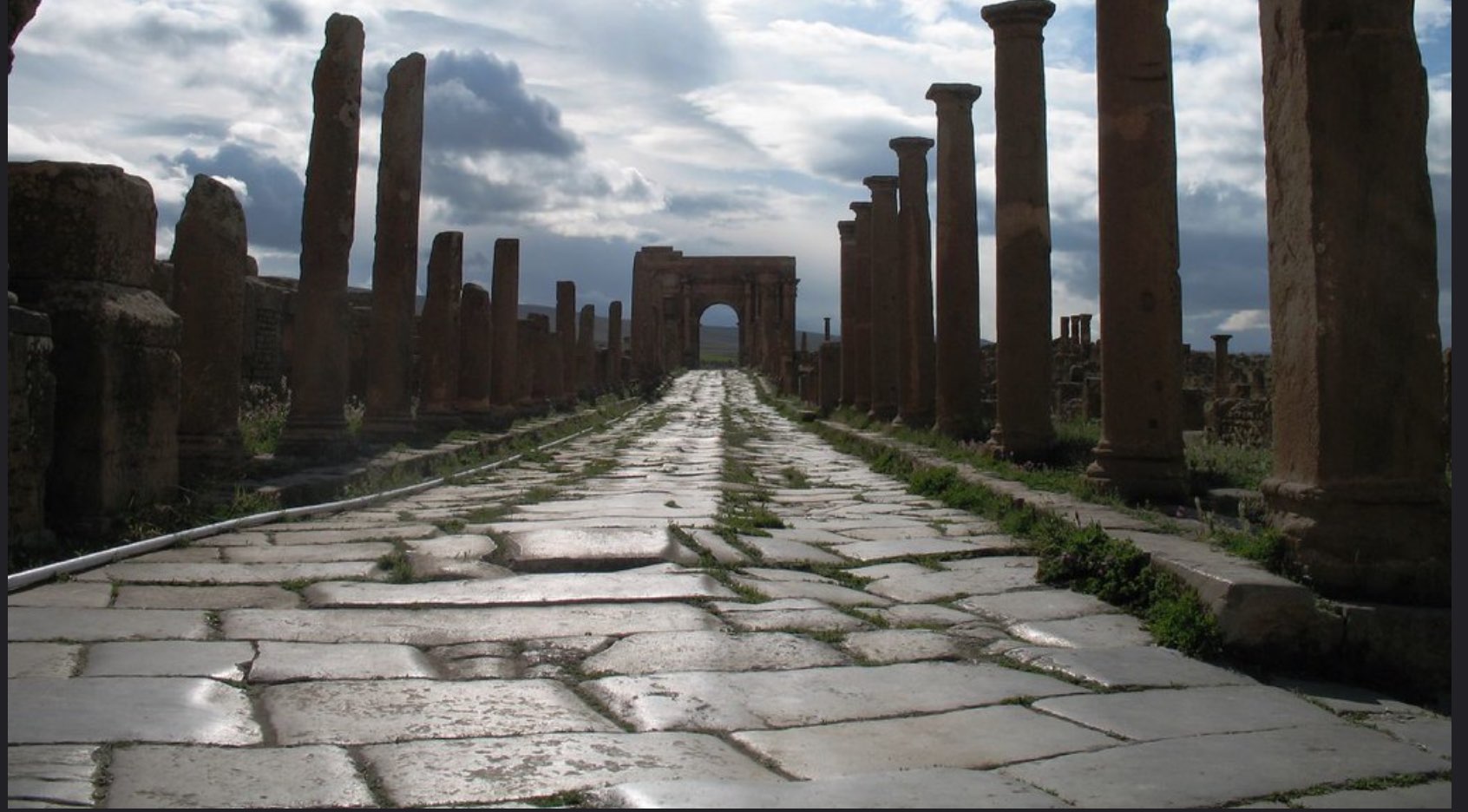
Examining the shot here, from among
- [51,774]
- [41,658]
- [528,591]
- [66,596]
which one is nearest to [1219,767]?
[51,774]

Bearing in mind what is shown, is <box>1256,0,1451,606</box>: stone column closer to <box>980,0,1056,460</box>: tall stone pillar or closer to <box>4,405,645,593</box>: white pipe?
<box>4,405,645,593</box>: white pipe

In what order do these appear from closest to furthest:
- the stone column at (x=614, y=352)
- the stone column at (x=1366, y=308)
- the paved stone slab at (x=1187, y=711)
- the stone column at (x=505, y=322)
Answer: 1. the paved stone slab at (x=1187, y=711)
2. the stone column at (x=1366, y=308)
3. the stone column at (x=505, y=322)
4. the stone column at (x=614, y=352)

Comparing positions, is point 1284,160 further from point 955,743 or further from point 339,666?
point 339,666

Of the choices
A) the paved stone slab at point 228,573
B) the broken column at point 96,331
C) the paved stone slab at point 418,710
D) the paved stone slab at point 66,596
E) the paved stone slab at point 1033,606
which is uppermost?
the broken column at point 96,331

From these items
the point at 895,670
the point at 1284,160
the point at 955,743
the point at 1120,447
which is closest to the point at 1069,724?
the point at 955,743

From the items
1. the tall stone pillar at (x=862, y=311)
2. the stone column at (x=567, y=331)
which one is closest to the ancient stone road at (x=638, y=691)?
the tall stone pillar at (x=862, y=311)

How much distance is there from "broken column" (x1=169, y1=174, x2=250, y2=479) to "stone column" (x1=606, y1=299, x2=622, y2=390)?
25.1 m

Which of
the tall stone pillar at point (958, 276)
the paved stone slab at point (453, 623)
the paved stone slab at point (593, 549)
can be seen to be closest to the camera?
the paved stone slab at point (453, 623)

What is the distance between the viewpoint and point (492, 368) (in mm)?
18969

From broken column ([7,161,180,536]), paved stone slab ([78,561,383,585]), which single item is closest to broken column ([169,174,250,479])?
broken column ([7,161,180,536])

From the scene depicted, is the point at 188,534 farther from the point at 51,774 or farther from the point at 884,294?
the point at 884,294

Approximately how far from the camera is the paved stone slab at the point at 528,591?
499 centimetres

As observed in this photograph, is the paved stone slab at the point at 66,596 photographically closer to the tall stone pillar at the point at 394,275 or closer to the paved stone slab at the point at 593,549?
the paved stone slab at the point at 593,549

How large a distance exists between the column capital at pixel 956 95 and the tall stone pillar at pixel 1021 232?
115 inches
